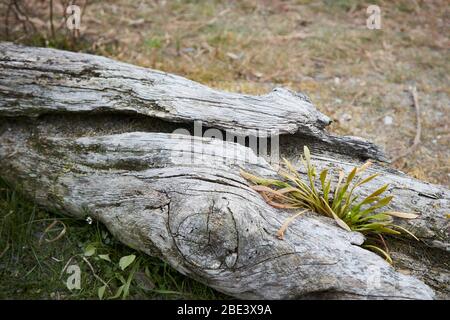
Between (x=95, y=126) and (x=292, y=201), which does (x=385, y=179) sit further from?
(x=95, y=126)

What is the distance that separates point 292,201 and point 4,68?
2.97m

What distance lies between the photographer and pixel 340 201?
3539mm

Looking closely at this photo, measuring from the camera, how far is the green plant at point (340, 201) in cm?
347

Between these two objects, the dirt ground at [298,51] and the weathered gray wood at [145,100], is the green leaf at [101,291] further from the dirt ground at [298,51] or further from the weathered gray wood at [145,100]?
the weathered gray wood at [145,100]

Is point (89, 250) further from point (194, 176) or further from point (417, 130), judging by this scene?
point (417, 130)

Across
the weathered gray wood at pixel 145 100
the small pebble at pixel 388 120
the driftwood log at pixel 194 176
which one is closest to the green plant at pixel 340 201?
the driftwood log at pixel 194 176

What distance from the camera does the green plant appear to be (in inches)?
137

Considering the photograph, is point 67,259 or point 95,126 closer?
point 67,259

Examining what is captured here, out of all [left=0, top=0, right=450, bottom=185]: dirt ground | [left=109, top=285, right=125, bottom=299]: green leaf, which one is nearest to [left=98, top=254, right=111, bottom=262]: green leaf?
[left=109, top=285, right=125, bottom=299]: green leaf

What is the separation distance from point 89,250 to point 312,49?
491 centimetres

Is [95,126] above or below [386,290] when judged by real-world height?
above

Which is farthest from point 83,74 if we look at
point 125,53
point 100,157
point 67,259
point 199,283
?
point 125,53
